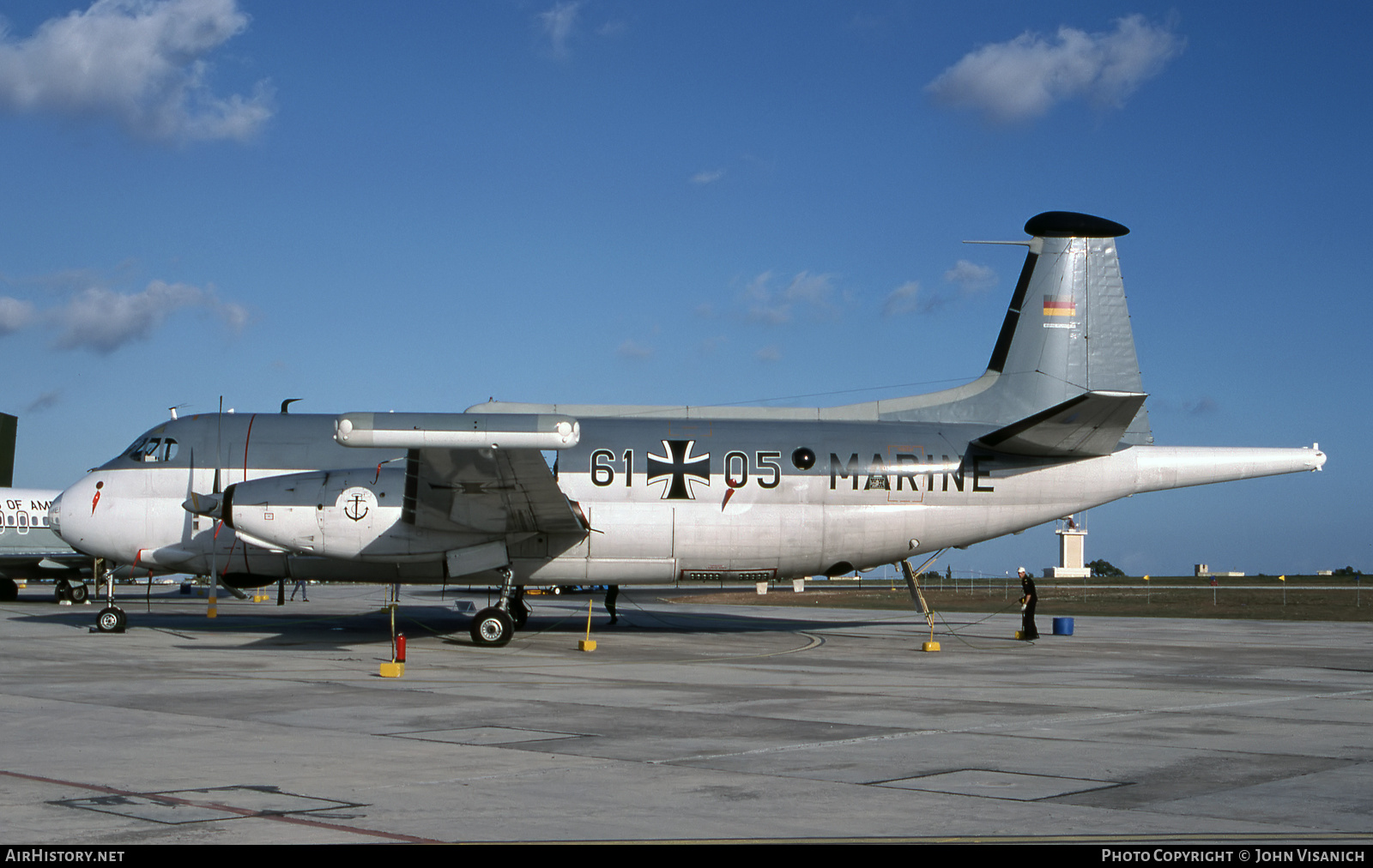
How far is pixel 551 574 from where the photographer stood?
937 inches

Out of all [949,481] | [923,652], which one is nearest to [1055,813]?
[923,652]

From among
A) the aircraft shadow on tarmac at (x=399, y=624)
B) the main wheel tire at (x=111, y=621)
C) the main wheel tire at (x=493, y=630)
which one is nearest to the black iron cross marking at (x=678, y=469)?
the main wheel tire at (x=493, y=630)

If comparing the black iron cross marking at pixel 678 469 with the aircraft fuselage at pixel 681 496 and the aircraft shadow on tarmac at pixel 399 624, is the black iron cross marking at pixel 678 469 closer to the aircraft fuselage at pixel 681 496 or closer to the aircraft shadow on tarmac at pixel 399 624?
the aircraft fuselage at pixel 681 496

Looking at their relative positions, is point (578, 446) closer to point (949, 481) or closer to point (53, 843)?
point (949, 481)

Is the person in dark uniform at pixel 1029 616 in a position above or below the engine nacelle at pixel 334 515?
below

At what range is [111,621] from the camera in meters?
25.0

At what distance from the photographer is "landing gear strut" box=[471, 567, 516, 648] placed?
74.6 ft

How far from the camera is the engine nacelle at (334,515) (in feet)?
71.9

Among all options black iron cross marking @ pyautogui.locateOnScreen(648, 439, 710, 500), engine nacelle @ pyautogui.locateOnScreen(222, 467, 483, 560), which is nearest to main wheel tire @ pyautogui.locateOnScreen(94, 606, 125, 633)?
engine nacelle @ pyautogui.locateOnScreen(222, 467, 483, 560)

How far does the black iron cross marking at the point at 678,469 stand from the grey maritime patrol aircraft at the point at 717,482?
0.04 meters

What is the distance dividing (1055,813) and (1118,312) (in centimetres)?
1926

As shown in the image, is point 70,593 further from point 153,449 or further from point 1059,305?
point 1059,305

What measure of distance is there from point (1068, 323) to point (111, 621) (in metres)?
21.3

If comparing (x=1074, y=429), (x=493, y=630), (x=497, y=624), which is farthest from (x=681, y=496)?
(x=1074, y=429)
